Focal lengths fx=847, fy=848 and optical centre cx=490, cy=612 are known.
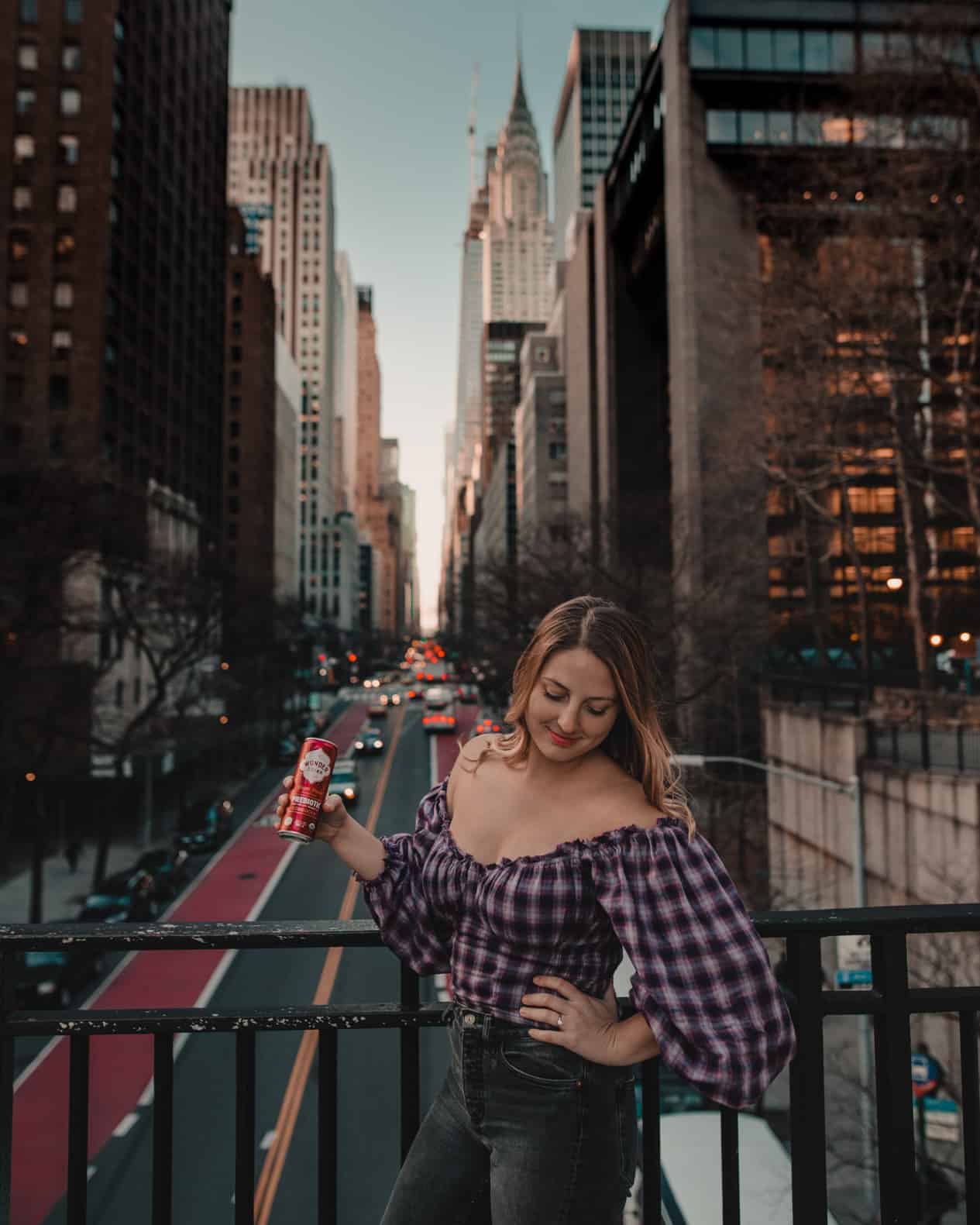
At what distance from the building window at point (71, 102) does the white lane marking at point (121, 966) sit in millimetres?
43133

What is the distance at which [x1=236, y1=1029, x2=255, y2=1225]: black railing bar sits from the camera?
102 inches

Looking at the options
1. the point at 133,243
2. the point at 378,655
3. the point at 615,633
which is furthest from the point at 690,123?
the point at 378,655

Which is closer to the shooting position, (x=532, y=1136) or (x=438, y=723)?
(x=532, y=1136)

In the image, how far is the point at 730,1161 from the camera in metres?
Result: 2.54

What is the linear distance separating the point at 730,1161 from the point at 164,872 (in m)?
27.8

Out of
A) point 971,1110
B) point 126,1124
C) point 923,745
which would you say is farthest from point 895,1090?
point 126,1124

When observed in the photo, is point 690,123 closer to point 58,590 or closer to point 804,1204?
point 58,590

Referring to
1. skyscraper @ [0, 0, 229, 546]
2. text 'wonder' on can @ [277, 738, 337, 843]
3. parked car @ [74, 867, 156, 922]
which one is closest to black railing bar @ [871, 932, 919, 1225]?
text 'wonder' on can @ [277, 738, 337, 843]

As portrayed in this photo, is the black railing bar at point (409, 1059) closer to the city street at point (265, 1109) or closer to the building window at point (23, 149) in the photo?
the city street at point (265, 1109)

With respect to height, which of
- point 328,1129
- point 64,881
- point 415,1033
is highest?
point 415,1033

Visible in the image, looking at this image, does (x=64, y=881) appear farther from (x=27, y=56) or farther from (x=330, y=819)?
(x=27, y=56)

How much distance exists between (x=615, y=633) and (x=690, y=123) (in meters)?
48.1

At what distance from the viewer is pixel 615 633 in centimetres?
216

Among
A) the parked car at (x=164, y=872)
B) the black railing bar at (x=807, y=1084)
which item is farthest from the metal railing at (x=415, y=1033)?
the parked car at (x=164, y=872)
